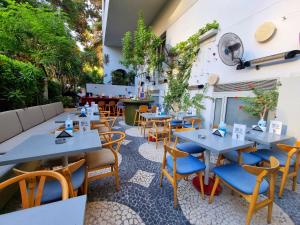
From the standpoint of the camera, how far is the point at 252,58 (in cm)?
291

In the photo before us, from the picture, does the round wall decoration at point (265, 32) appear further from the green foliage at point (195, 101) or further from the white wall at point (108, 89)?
the white wall at point (108, 89)

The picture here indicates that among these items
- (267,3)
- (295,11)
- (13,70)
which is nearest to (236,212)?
(295,11)

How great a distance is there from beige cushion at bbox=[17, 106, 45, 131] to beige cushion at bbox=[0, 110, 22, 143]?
153 millimetres

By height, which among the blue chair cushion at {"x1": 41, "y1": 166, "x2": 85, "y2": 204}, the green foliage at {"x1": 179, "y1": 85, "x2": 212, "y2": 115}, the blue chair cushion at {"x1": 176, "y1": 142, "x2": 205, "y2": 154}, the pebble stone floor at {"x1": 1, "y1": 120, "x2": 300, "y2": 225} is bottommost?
the pebble stone floor at {"x1": 1, "y1": 120, "x2": 300, "y2": 225}

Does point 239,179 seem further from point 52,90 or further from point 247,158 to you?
point 52,90

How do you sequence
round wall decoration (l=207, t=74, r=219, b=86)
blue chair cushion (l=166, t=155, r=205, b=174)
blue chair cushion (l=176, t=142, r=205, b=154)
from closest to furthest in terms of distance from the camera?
blue chair cushion (l=166, t=155, r=205, b=174) < blue chair cushion (l=176, t=142, r=205, b=154) < round wall decoration (l=207, t=74, r=219, b=86)

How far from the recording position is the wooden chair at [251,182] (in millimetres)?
1257

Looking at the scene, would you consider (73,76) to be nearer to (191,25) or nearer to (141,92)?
(141,92)

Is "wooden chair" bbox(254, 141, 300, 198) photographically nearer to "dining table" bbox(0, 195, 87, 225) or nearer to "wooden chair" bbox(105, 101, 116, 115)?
"dining table" bbox(0, 195, 87, 225)

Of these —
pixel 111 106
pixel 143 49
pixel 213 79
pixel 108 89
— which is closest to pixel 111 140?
pixel 213 79

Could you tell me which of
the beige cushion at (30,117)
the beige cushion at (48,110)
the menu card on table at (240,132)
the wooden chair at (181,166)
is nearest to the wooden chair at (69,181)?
the wooden chair at (181,166)

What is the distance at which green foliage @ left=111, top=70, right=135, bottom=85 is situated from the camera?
1109 centimetres

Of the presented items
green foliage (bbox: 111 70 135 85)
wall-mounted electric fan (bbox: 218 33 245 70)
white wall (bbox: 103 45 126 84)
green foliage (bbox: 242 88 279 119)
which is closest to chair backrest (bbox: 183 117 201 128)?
green foliage (bbox: 242 88 279 119)

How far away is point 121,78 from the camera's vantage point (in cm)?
1122
